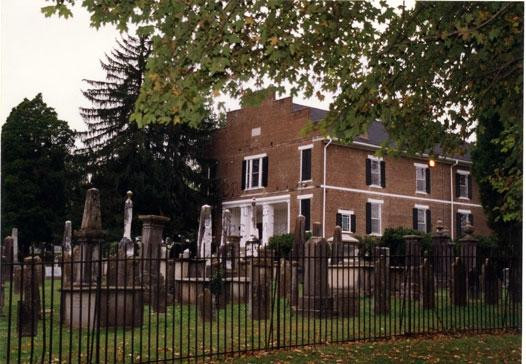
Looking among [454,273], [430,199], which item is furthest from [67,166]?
[454,273]

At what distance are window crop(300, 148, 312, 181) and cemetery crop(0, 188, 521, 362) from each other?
14.9 m

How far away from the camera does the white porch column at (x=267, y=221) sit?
34.0 meters

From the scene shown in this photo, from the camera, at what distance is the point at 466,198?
37.3 metres

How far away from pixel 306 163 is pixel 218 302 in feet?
64.9

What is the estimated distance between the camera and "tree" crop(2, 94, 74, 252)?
33.7m

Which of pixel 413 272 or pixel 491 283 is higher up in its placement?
pixel 413 272

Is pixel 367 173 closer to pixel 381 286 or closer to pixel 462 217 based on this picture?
pixel 462 217

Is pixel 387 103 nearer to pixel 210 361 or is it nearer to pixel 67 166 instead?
pixel 210 361

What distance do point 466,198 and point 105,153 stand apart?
19.3m

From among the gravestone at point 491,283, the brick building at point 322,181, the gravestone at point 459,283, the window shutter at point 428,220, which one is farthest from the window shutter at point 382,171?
the gravestone at point 491,283

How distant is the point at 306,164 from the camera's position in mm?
33062

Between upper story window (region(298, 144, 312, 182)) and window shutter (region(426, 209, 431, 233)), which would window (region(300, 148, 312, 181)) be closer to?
upper story window (region(298, 144, 312, 182))

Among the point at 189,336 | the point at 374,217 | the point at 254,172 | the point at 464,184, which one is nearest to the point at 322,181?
the point at 374,217

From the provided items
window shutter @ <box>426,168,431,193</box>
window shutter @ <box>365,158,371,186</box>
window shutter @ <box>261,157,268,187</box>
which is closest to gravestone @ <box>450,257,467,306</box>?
window shutter @ <box>365,158,371,186</box>
